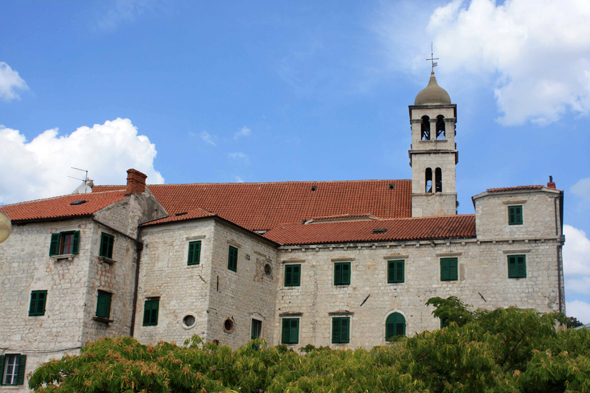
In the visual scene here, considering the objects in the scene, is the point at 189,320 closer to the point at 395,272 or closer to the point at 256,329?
the point at 256,329

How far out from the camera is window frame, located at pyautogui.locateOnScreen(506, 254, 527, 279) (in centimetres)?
3391

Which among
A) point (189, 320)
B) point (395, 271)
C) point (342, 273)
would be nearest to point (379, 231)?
point (395, 271)

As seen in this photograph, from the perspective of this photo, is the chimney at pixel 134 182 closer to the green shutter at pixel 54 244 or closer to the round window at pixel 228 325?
the green shutter at pixel 54 244

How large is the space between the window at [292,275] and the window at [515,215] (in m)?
11.2

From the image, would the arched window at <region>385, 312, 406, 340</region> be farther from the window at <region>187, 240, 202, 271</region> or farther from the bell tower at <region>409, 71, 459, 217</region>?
the bell tower at <region>409, 71, 459, 217</region>

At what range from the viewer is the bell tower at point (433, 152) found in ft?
163

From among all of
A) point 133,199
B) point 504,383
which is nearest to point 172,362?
point 504,383

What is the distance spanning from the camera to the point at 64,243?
109 feet

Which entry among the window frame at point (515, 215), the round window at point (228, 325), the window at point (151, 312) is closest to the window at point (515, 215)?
the window frame at point (515, 215)

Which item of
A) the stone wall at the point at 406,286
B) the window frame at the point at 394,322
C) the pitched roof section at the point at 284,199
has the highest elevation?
the pitched roof section at the point at 284,199

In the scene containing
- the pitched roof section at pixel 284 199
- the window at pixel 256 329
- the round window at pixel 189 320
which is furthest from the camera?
the pitched roof section at pixel 284 199

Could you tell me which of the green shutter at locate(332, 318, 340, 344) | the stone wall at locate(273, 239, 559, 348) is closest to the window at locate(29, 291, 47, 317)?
the stone wall at locate(273, 239, 559, 348)

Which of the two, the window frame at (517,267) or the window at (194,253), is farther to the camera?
the window frame at (517,267)

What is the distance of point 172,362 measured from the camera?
2109 cm
